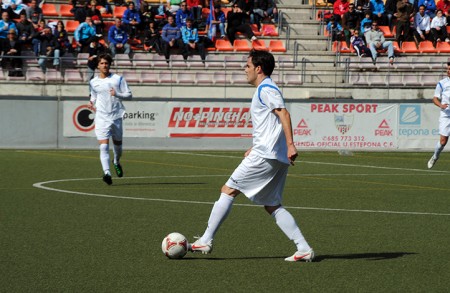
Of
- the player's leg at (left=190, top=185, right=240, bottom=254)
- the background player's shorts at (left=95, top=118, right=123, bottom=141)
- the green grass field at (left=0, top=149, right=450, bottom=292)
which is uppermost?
the background player's shorts at (left=95, top=118, right=123, bottom=141)

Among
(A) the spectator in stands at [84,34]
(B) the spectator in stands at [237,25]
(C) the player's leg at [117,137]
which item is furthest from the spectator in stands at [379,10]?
(C) the player's leg at [117,137]

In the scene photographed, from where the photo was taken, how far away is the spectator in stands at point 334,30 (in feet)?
113

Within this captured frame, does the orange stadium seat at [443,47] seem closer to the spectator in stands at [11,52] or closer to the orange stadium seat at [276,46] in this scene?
the orange stadium seat at [276,46]

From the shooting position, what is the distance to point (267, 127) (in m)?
8.70

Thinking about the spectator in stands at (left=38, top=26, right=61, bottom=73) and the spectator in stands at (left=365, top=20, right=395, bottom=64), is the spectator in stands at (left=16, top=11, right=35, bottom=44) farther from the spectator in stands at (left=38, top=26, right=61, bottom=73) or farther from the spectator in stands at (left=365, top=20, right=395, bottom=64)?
the spectator in stands at (left=365, top=20, right=395, bottom=64)

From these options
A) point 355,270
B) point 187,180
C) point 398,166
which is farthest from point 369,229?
point 398,166

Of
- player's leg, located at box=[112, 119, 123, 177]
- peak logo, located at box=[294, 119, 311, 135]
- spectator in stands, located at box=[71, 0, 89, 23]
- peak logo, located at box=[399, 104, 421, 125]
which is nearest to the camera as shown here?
player's leg, located at box=[112, 119, 123, 177]

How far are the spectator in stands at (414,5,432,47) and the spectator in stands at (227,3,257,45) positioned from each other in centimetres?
617

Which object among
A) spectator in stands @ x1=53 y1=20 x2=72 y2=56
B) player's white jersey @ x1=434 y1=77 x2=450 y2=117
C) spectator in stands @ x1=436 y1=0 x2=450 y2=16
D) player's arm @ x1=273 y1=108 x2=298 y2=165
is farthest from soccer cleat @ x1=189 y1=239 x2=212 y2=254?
spectator in stands @ x1=436 y1=0 x2=450 y2=16

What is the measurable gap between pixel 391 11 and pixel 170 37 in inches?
358

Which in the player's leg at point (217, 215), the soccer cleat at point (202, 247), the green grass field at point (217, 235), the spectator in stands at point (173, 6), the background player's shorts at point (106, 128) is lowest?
the green grass field at point (217, 235)

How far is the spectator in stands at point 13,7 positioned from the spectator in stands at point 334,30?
1096 centimetres

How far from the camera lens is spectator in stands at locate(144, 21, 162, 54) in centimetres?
3219

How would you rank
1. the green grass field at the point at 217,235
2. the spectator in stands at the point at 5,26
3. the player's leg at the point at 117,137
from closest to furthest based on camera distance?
the green grass field at the point at 217,235, the player's leg at the point at 117,137, the spectator in stands at the point at 5,26
